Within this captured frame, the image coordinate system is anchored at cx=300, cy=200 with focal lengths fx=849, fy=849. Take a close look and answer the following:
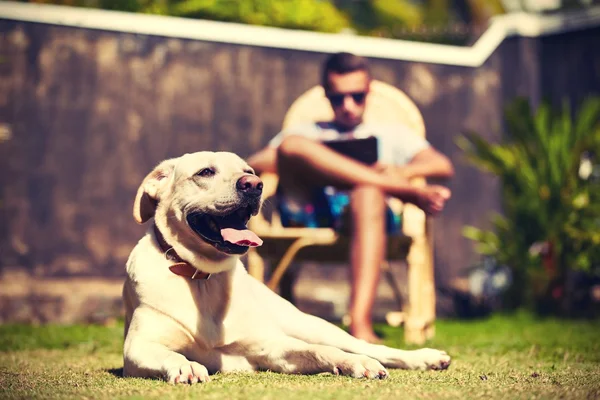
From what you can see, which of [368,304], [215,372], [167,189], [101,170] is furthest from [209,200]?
[101,170]

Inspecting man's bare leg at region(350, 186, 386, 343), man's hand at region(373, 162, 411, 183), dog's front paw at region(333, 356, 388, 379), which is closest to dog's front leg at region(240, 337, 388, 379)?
dog's front paw at region(333, 356, 388, 379)

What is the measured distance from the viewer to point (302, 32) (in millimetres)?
6727

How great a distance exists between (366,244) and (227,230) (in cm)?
133

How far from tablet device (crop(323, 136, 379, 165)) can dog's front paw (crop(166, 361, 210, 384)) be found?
220 cm

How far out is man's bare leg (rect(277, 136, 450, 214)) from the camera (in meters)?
4.22

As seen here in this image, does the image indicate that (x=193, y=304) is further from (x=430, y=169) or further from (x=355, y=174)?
(x=430, y=169)

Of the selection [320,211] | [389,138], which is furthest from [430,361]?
[389,138]

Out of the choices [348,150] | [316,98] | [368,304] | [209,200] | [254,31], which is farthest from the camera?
[254,31]

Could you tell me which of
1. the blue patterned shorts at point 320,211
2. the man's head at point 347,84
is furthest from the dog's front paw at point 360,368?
the man's head at point 347,84

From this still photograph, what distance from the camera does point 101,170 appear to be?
6.23 m

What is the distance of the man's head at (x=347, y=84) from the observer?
16.6ft

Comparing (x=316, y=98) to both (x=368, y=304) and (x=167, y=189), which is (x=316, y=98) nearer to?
(x=368, y=304)

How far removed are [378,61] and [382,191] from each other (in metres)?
2.77

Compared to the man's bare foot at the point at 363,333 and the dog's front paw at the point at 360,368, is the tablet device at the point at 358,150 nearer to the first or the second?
the man's bare foot at the point at 363,333
